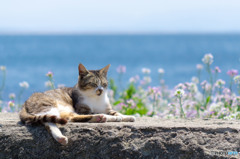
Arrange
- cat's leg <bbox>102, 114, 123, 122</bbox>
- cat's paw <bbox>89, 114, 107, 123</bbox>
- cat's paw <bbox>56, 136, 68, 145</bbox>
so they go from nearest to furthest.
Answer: cat's paw <bbox>56, 136, 68, 145</bbox> < cat's paw <bbox>89, 114, 107, 123</bbox> < cat's leg <bbox>102, 114, 123, 122</bbox>

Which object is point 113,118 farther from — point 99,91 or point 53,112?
point 53,112

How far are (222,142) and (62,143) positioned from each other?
4.90 feet

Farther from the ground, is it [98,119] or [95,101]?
[95,101]

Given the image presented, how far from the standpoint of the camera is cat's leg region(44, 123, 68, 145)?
3.46 metres

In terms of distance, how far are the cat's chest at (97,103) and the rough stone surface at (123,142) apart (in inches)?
24.9

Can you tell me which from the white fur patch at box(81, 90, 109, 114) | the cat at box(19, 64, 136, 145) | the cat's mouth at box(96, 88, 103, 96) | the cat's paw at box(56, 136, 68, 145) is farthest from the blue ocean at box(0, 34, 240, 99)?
the cat's paw at box(56, 136, 68, 145)

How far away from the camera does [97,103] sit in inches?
171

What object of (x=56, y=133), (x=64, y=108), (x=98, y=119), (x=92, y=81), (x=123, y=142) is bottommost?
(x=123, y=142)

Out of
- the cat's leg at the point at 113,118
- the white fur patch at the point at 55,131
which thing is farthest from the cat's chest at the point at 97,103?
the white fur patch at the point at 55,131

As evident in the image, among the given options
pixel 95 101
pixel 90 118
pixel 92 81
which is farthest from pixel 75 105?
pixel 90 118

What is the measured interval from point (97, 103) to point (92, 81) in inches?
10.3

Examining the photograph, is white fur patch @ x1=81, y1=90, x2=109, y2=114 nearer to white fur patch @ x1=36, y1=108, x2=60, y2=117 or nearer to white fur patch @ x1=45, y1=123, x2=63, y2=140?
white fur patch @ x1=36, y1=108, x2=60, y2=117

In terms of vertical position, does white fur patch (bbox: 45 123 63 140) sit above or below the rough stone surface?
above

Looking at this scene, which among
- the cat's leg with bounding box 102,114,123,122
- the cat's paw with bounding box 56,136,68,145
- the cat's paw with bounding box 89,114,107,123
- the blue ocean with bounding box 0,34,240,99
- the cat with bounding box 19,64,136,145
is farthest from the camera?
the blue ocean with bounding box 0,34,240,99
